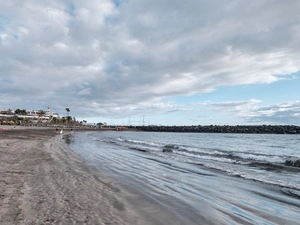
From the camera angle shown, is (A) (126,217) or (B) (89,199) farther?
(B) (89,199)

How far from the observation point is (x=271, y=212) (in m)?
5.41

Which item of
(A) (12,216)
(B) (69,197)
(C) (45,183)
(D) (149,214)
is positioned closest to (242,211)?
(D) (149,214)

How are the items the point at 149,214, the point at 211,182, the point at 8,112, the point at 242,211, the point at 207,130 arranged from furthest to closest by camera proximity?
the point at 8,112 < the point at 207,130 < the point at 211,182 < the point at 242,211 < the point at 149,214

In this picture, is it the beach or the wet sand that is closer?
the wet sand

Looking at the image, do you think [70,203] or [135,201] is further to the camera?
[135,201]

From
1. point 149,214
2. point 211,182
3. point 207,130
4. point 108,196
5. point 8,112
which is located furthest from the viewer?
point 8,112

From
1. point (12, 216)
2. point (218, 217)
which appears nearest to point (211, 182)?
point (218, 217)

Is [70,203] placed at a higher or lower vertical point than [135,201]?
higher

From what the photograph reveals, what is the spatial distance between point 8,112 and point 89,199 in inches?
7469

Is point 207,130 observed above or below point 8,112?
below

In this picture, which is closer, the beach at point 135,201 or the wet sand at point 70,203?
the wet sand at point 70,203

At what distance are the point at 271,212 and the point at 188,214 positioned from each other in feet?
7.29

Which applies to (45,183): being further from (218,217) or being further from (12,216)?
(218,217)

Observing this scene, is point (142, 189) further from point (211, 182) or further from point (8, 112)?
point (8, 112)
